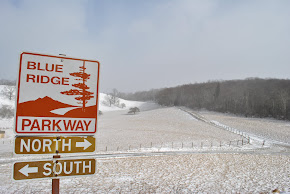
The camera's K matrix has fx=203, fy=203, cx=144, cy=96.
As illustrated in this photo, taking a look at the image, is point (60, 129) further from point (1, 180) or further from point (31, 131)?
point (1, 180)

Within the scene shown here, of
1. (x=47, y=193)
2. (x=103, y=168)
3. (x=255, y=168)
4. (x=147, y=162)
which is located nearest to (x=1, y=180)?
(x=47, y=193)

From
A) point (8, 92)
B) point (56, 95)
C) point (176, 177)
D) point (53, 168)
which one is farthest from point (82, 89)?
point (8, 92)

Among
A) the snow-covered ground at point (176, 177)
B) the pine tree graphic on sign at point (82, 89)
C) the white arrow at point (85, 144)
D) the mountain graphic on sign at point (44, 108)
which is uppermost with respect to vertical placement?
the pine tree graphic on sign at point (82, 89)

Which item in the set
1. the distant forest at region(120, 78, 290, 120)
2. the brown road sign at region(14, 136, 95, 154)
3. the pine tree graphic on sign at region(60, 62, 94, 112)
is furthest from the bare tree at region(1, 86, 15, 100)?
the pine tree graphic on sign at region(60, 62, 94, 112)

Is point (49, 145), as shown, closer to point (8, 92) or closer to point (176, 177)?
point (176, 177)

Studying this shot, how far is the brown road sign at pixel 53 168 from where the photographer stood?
2.64 meters

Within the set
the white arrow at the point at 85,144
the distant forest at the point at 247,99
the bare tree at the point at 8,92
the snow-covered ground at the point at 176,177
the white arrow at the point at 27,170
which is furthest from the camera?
the bare tree at the point at 8,92

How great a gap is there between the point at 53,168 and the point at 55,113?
2.44 feet

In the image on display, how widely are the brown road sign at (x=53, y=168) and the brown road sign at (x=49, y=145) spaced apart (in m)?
0.15

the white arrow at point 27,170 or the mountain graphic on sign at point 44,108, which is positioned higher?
the mountain graphic on sign at point 44,108

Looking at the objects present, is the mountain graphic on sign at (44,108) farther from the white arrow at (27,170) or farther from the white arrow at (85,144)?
the white arrow at (27,170)

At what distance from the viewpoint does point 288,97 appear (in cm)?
8775

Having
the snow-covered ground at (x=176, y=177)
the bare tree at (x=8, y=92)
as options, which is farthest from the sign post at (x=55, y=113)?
the bare tree at (x=8, y=92)

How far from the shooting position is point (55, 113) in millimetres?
2750
